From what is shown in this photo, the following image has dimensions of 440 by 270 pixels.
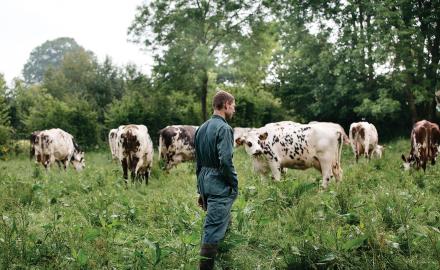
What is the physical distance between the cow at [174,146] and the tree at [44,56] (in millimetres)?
122052

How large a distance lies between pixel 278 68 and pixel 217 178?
28710 mm

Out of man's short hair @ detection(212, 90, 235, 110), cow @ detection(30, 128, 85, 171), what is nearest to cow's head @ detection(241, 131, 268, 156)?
man's short hair @ detection(212, 90, 235, 110)

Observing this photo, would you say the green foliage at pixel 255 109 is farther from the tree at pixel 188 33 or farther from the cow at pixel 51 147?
the cow at pixel 51 147

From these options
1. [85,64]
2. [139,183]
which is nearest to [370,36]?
[139,183]

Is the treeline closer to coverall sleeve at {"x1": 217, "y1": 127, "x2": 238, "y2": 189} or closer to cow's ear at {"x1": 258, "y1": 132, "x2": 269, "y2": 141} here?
cow's ear at {"x1": 258, "y1": 132, "x2": 269, "y2": 141}

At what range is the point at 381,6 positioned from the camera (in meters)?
21.7

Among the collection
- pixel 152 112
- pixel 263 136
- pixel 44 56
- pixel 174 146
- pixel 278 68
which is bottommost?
pixel 174 146

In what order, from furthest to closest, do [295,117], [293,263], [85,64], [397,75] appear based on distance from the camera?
[85,64] < [295,117] < [397,75] < [293,263]

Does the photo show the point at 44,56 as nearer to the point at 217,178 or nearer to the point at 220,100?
the point at 220,100

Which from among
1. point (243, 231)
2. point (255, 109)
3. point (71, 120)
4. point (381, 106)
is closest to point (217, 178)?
point (243, 231)

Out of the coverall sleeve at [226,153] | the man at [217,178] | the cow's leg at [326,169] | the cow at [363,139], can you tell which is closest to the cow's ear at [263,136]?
the cow's leg at [326,169]

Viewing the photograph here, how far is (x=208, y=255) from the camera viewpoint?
474 centimetres

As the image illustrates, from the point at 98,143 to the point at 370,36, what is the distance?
18813 millimetres

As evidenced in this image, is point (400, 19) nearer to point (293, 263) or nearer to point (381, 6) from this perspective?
point (381, 6)
